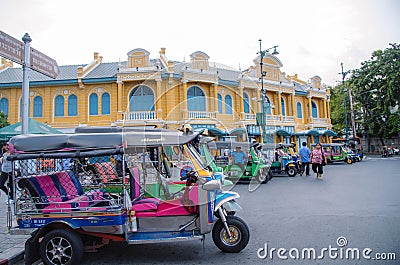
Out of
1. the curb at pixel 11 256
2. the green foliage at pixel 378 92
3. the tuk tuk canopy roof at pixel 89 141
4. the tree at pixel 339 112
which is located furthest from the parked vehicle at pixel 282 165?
the tree at pixel 339 112

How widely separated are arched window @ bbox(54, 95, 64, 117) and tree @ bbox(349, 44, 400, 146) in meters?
32.9

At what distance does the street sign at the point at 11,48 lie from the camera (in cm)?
519

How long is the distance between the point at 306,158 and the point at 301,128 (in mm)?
16546

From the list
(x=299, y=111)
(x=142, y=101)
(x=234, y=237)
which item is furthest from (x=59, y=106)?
(x=299, y=111)

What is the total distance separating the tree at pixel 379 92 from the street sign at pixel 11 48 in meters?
37.3

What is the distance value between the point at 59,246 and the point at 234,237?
261cm

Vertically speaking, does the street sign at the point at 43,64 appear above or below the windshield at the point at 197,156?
above

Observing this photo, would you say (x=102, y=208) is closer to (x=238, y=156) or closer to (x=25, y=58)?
(x=238, y=156)

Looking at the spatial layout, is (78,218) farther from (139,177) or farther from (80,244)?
(139,177)

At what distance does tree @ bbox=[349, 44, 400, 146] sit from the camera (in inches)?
1412

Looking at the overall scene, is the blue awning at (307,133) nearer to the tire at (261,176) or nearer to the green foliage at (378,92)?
the green foliage at (378,92)

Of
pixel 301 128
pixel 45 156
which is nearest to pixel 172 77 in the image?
pixel 301 128

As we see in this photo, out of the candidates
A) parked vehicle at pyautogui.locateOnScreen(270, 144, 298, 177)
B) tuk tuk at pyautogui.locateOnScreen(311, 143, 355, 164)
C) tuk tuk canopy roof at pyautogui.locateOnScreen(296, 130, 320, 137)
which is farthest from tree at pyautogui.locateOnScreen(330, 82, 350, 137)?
parked vehicle at pyautogui.locateOnScreen(270, 144, 298, 177)

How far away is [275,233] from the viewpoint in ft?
18.3
